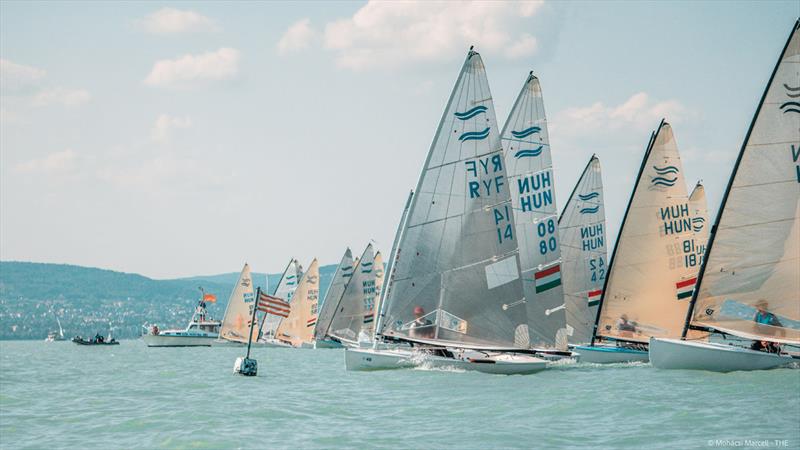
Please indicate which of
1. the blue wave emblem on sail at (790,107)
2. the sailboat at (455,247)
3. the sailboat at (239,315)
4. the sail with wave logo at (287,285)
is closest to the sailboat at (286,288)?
the sail with wave logo at (287,285)

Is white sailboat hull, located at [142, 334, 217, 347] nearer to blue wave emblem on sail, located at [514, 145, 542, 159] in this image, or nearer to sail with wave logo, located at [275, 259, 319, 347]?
sail with wave logo, located at [275, 259, 319, 347]

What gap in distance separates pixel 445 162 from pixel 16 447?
68.3 feet

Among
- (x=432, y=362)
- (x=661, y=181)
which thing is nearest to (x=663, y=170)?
(x=661, y=181)

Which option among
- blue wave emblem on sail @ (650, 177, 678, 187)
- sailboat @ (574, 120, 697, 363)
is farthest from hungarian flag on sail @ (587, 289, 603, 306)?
blue wave emblem on sail @ (650, 177, 678, 187)

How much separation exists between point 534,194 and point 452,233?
7.19m

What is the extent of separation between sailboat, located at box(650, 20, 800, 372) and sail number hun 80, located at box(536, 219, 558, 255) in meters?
7.82

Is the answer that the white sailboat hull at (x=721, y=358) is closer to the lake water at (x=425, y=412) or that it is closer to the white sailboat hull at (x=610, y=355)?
the lake water at (x=425, y=412)

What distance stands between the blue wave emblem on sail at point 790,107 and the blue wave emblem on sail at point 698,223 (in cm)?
1315

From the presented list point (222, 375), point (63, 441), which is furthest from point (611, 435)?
point (222, 375)

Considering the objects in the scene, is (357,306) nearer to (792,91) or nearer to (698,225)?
(698,225)

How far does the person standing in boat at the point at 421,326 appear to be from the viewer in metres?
39.7

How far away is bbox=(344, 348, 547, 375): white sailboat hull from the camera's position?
39.1m

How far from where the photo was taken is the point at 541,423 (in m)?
25.1

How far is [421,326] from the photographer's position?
39750 mm
